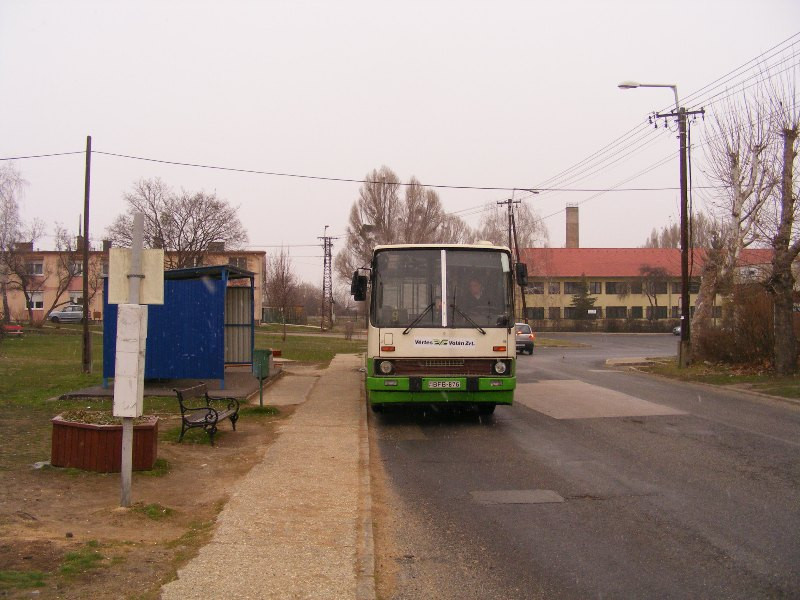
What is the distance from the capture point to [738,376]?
66.2 feet

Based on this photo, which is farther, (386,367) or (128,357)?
(386,367)

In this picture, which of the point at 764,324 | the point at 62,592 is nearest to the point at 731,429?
the point at 62,592

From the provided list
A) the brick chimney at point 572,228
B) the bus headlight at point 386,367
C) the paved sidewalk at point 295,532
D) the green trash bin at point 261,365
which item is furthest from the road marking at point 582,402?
the brick chimney at point 572,228

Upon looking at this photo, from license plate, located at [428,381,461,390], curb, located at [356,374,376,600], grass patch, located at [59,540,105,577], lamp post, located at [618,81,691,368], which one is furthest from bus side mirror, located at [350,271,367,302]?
lamp post, located at [618,81,691,368]

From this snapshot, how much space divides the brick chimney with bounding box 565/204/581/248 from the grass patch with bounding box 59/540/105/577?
3215 inches

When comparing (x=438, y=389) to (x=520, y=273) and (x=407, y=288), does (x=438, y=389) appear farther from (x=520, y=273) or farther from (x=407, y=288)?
(x=520, y=273)

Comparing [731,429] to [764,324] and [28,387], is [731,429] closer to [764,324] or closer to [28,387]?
[764,324]

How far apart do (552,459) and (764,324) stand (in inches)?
595

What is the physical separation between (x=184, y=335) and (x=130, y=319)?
936 cm

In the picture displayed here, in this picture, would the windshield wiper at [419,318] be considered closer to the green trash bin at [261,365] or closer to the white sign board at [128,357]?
the green trash bin at [261,365]

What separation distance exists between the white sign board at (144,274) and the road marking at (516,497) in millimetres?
3740

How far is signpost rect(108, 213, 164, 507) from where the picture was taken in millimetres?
6332

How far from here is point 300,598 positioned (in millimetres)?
4328

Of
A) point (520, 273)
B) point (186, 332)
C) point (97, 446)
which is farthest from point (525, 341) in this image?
point (97, 446)
